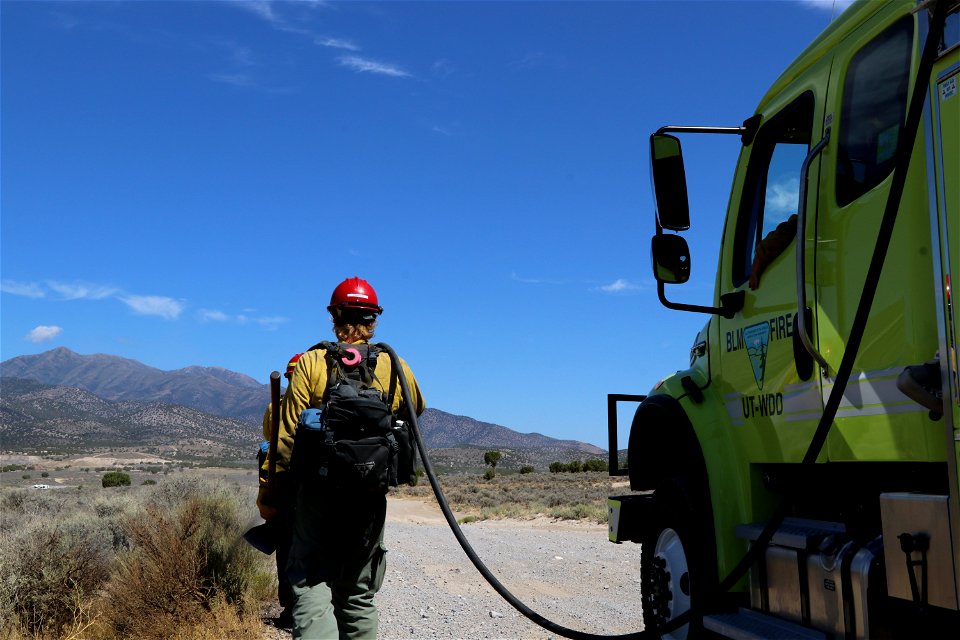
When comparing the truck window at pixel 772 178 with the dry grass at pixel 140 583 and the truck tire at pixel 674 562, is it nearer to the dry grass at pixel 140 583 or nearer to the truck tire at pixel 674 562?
the truck tire at pixel 674 562

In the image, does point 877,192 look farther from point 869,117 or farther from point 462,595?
point 462,595

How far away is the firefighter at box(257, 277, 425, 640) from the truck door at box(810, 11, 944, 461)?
2.25m

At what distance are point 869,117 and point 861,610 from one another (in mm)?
1915

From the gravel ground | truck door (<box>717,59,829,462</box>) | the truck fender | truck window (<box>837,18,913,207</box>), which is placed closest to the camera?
truck window (<box>837,18,913,207</box>)

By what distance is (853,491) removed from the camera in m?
3.84

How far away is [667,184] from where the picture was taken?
14.3 feet

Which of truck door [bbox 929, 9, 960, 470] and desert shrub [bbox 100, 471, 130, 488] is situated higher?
truck door [bbox 929, 9, 960, 470]

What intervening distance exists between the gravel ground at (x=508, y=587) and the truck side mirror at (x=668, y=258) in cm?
394

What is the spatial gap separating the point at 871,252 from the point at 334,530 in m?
2.78

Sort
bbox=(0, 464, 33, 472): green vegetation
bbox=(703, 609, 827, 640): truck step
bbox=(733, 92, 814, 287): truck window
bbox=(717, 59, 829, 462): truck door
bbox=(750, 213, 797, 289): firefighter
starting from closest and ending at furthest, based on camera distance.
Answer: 1. bbox=(703, 609, 827, 640): truck step
2. bbox=(717, 59, 829, 462): truck door
3. bbox=(750, 213, 797, 289): firefighter
4. bbox=(733, 92, 814, 287): truck window
5. bbox=(0, 464, 33, 472): green vegetation

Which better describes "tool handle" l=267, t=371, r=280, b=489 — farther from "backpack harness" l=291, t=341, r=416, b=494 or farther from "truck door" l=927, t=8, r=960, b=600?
"truck door" l=927, t=8, r=960, b=600

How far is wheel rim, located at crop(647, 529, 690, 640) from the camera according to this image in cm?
463

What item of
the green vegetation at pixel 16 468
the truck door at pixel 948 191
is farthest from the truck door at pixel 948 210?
the green vegetation at pixel 16 468

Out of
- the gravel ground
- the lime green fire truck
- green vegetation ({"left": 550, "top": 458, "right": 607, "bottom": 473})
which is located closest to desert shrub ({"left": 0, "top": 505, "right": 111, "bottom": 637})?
the gravel ground
